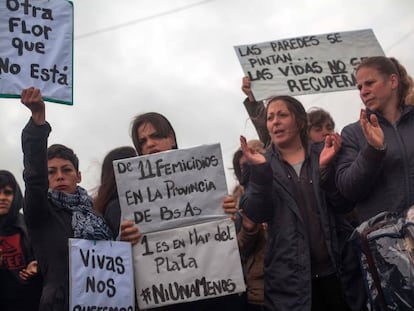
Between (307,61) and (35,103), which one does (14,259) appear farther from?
(307,61)

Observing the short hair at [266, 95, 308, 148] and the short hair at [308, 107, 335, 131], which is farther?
the short hair at [308, 107, 335, 131]

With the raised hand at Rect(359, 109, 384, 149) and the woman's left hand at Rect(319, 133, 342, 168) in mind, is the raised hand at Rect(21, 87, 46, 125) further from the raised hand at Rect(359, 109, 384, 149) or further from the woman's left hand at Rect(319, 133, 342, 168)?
the raised hand at Rect(359, 109, 384, 149)

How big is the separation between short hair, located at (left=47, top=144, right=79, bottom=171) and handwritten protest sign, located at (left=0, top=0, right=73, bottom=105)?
1.01 ft

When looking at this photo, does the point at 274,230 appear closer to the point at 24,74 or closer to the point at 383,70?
the point at 383,70

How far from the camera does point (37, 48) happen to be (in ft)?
12.6

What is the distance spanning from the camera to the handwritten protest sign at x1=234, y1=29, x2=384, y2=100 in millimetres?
5082

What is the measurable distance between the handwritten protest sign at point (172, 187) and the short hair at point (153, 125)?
226 mm

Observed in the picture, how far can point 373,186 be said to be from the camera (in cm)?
329

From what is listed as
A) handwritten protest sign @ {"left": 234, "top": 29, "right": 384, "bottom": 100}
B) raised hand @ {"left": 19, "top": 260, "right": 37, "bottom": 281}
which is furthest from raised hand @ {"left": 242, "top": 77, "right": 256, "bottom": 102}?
raised hand @ {"left": 19, "top": 260, "right": 37, "bottom": 281}

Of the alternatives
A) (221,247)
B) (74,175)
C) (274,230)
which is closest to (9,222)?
(74,175)

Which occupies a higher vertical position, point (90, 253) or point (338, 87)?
point (338, 87)

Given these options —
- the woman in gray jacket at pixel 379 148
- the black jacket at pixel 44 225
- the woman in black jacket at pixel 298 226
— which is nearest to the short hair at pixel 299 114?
the woman in black jacket at pixel 298 226

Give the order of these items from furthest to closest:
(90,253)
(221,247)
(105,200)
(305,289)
→ 1. (105,200)
2. (221,247)
3. (90,253)
4. (305,289)

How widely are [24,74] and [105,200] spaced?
0.95 meters
